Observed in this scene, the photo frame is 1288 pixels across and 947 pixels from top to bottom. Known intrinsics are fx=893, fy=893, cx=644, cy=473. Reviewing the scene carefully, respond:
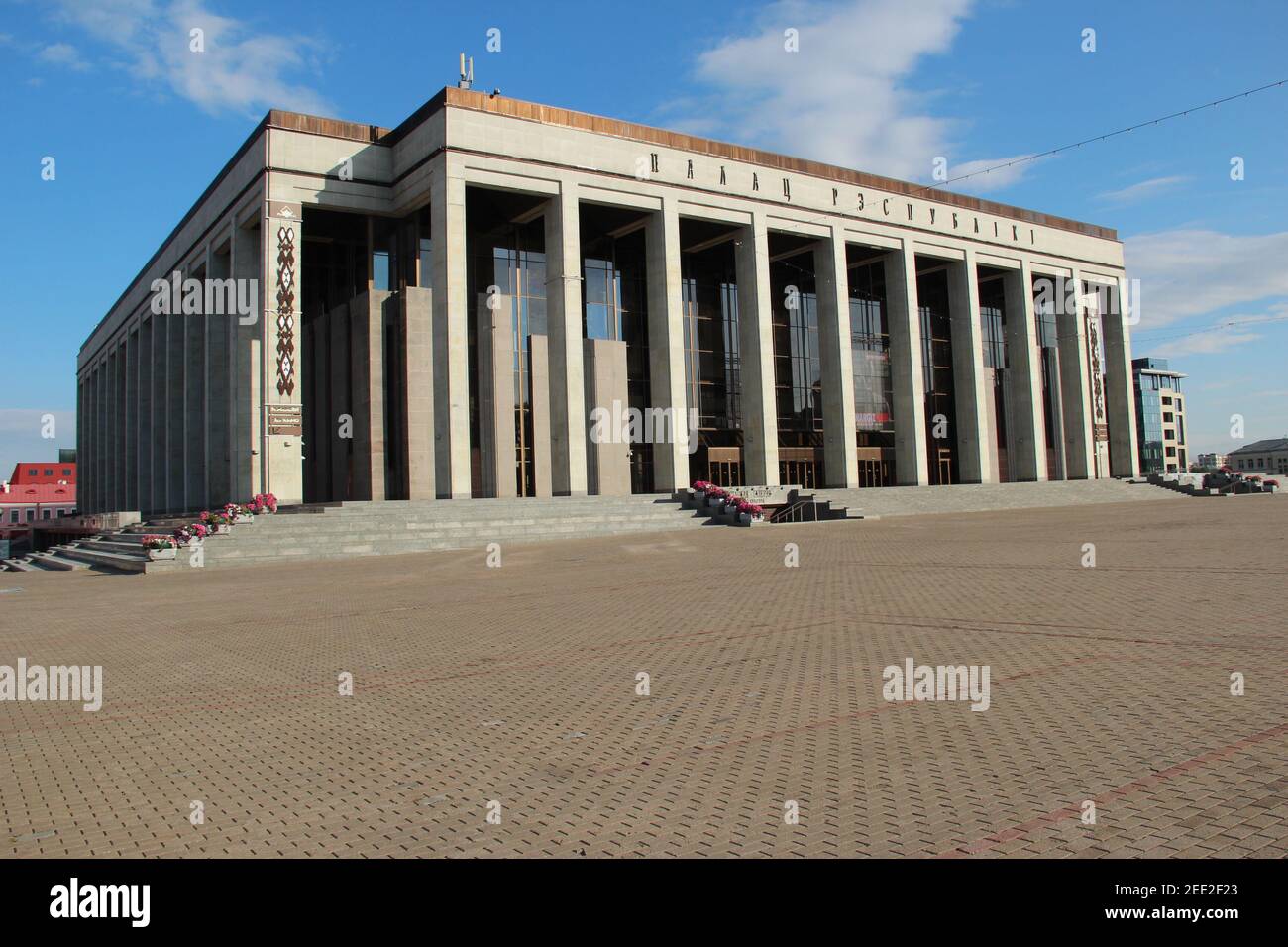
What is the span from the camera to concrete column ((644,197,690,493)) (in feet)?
132

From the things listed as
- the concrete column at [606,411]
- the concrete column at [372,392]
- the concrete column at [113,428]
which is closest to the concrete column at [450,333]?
the concrete column at [372,392]

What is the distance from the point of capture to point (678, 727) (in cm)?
612

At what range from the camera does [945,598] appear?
11.8m

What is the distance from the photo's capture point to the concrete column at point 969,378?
51344mm

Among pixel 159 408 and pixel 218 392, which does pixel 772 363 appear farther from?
pixel 159 408

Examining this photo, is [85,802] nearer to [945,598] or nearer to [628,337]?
[945,598]

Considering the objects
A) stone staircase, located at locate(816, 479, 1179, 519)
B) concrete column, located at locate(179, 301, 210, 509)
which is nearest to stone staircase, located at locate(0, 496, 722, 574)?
stone staircase, located at locate(816, 479, 1179, 519)

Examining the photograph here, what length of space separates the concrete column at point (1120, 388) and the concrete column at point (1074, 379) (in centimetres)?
339

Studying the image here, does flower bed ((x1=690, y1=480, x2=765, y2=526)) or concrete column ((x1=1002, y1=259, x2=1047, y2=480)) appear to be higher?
concrete column ((x1=1002, y1=259, x2=1047, y2=480))

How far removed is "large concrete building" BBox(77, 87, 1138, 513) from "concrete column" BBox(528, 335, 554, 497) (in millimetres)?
127

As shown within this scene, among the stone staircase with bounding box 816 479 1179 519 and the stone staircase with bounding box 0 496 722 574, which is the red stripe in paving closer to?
the stone staircase with bounding box 0 496 722 574

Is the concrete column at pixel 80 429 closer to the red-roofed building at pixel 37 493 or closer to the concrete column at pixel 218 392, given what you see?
the red-roofed building at pixel 37 493

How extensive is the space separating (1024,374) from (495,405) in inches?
1318

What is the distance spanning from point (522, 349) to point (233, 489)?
1442 centimetres
